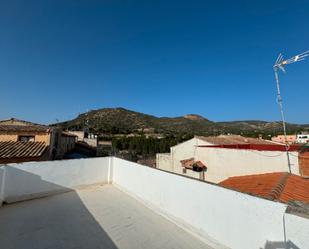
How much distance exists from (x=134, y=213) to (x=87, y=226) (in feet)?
4.03

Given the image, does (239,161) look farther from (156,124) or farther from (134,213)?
(156,124)

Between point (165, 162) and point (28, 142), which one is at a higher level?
point (28, 142)

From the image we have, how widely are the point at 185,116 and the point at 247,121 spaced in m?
22.5

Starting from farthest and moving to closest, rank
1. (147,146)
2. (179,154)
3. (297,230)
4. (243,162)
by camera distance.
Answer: (147,146) → (179,154) → (243,162) → (297,230)

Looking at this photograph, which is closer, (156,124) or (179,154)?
(179,154)

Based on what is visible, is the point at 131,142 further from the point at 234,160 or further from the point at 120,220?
the point at 120,220

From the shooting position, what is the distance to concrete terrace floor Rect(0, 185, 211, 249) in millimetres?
3561

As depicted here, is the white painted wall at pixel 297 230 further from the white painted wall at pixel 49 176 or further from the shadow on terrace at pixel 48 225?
the white painted wall at pixel 49 176

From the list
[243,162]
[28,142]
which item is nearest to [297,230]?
[243,162]

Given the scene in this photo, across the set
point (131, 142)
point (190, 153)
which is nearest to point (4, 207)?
point (190, 153)

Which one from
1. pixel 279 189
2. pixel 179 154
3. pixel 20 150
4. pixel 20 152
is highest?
pixel 20 150

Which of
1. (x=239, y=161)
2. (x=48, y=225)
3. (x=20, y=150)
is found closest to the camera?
(x=48, y=225)

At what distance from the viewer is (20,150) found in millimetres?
11945

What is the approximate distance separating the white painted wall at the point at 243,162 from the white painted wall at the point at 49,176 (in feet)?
25.4
